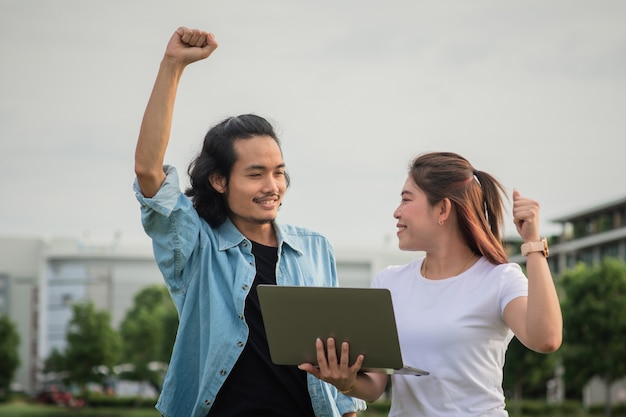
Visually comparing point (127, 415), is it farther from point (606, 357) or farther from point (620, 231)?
point (620, 231)

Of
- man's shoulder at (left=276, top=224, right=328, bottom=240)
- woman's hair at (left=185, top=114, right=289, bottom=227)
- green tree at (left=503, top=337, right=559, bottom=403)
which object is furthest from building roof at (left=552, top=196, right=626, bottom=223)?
woman's hair at (left=185, top=114, right=289, bottom=227)

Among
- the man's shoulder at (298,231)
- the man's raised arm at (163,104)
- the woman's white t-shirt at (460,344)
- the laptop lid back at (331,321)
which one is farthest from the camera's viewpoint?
the man's shoulder at (298,231)

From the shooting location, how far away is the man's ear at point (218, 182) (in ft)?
13.4

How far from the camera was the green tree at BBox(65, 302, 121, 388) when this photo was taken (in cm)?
4716

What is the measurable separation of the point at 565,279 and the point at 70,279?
55.3 metres

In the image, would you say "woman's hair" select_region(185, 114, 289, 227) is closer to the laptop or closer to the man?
the man

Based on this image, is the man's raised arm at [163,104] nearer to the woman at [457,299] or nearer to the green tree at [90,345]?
the woman at [457,299]

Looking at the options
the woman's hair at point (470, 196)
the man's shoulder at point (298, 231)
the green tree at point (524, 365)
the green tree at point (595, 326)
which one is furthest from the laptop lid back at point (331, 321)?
the green tree at point (524, 365)

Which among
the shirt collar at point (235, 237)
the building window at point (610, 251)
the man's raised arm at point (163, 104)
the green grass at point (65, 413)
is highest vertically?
the building window at point (610, 251)

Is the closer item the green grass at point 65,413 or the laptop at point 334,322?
the laptop at point 334,322

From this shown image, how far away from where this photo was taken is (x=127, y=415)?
1619 inches

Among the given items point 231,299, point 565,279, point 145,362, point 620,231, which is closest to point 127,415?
point 145,362

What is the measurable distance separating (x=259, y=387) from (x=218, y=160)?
2.98 ft

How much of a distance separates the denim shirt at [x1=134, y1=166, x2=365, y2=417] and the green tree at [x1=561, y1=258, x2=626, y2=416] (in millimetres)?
28033
